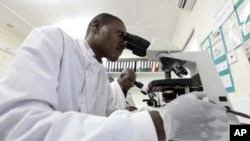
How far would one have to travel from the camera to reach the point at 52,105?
502 millimetres

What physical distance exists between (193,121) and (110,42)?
0.75 m

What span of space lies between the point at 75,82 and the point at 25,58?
29 centimetres

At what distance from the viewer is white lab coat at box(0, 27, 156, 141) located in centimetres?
36

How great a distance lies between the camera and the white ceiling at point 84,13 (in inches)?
88.1

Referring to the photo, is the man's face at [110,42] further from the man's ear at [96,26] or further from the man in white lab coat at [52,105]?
the man in white lab coat at [52,105]

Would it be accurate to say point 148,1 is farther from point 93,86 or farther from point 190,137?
point 190,137

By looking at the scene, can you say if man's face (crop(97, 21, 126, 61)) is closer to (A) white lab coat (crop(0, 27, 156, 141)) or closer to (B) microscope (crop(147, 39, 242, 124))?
(A) white lab coat (crop(0, 27, 156, 141))

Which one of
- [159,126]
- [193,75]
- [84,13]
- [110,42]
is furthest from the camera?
[84,13]

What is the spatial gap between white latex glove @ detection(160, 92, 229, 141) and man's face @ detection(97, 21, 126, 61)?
0.68 meters

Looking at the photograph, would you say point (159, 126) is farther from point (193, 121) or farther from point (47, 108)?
point (47, 108)

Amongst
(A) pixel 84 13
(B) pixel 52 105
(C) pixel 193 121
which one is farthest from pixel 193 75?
(A) pixel 84 13

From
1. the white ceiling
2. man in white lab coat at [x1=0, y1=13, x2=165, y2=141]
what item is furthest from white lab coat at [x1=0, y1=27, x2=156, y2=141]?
the white ceiling

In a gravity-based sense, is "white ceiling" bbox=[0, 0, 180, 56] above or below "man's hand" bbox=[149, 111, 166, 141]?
above

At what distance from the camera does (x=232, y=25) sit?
1.12 meters
